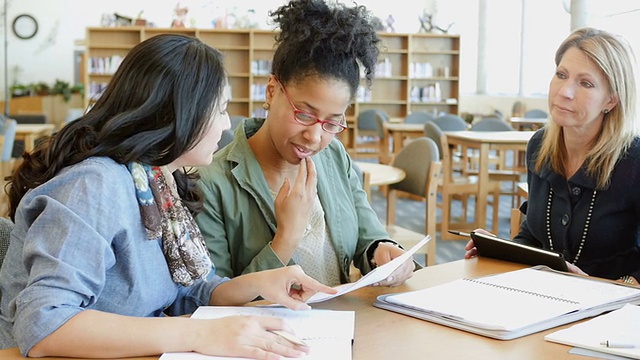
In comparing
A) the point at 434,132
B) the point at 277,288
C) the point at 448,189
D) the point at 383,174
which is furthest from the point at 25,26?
the point at 277,288

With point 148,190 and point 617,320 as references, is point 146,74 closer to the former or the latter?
point 148,190

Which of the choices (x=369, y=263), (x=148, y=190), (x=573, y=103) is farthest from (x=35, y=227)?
(x=573, y=103)

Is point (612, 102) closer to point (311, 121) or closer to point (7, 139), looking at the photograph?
point (311, 121)

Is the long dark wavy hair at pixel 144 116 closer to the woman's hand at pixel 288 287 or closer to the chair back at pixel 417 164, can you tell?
the woman's hand at pixel 288 287

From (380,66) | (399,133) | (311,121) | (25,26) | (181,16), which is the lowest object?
(399,133)

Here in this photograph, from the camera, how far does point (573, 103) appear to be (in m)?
2.15

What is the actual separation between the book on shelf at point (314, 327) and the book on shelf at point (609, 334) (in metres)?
0.33

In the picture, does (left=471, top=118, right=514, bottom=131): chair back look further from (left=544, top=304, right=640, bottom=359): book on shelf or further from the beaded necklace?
(left=544, top=304, right=640, bottom=359): book on shelf

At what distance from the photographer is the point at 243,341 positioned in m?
1.08

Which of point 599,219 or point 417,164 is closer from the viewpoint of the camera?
point 599,219

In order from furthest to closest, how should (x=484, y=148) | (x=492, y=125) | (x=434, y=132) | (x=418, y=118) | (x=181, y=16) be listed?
(x=181, y=16)
(x=418, y=118)
(x=492, y=125)
(x=434, y=132)
(x=484, y=148)

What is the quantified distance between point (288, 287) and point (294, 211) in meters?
0.31

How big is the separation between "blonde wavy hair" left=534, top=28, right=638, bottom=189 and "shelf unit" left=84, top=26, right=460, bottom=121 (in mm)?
7631

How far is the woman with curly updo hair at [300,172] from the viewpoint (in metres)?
1.64
